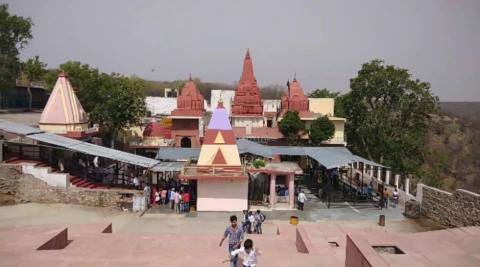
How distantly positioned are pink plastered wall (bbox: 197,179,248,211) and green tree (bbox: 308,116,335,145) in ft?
49.4

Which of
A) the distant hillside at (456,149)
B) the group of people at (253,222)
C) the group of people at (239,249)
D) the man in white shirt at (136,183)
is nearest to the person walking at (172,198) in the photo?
the man in white shirt at (136,183)

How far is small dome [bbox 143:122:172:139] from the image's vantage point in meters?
33.6

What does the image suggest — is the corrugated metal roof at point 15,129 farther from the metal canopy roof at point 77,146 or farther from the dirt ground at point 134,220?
the dirt ground at point 134,220

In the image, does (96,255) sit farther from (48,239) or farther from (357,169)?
(357,169)

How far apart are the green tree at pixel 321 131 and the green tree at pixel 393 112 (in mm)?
2818

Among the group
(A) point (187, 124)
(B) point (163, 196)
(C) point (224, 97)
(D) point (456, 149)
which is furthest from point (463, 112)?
(B) point (163, 196)

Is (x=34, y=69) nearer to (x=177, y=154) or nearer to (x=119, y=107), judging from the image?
(x=119, y=107)

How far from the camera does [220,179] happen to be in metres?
18.3

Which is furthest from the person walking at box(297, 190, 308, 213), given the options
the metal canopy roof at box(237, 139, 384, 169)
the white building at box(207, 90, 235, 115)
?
the white building at box(207, 90, 235, 115)

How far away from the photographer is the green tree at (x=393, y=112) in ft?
92.9

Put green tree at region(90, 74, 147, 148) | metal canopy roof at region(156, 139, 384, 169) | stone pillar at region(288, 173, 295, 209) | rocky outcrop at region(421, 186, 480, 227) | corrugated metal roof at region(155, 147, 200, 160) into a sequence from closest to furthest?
rocky outcrop at region(421, 186, 480, 227) → stone pillar at region(288, 173, 295, 209) → metal canopy roof at region(156, 139, 384, 169) → corrugated metal roof at region(155, 147, 200, 160) → green tree at region(90, 74, 147, 148)

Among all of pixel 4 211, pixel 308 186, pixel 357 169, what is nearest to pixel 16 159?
pixel 4 211

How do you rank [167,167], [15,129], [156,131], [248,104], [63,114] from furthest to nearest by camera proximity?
[248,104] < [156,131] < [63,114] < [167,167] < [15,129]

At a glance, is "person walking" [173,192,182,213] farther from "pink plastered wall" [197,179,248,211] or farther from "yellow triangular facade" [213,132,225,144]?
"yellow triangular facade" [213,132,225,144]
